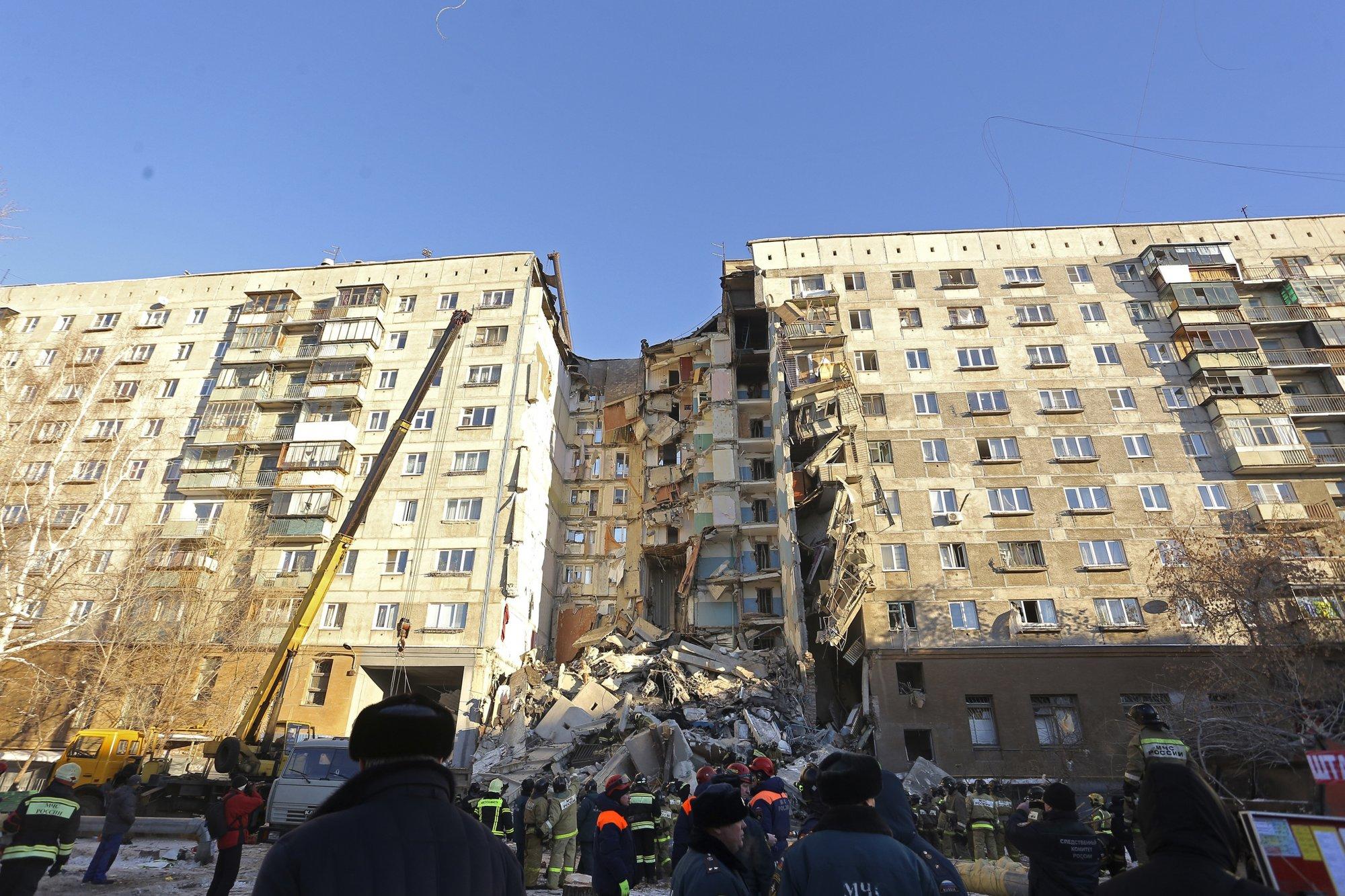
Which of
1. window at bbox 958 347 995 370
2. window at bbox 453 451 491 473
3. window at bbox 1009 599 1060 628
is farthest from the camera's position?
window at bbox 453 451 491 473

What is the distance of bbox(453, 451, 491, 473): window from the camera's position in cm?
3666

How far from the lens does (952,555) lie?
3000cm

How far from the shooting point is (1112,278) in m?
36.3

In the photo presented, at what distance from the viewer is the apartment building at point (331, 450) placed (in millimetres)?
32844

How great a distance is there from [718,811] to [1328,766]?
2.95 m

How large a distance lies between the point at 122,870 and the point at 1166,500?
35803mm

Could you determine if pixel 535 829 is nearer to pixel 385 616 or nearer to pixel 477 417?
pixel 385 616

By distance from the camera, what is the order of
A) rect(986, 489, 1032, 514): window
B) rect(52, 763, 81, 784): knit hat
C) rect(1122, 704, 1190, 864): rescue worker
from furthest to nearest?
rect(986, 489, 1032, 514): window
rect(52, 763, 81, 784): knit hat
rect(1122, 704, 1190, 864): rescue worker

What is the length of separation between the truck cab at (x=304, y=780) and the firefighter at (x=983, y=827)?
1322 centimetres

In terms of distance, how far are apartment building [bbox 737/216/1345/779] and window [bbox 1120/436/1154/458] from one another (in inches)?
4.1

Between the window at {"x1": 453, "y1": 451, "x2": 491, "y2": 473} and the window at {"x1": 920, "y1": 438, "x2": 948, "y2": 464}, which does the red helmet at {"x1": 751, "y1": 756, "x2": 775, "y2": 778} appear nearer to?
the window at {"x1": 920, "y1": 438, "x2": 948, "y2": 464}

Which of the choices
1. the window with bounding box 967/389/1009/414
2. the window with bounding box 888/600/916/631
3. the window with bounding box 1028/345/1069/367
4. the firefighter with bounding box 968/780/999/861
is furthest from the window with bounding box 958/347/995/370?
the firefighter with bounding box 968/780/999/861

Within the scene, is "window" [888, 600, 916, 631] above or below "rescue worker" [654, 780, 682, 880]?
above

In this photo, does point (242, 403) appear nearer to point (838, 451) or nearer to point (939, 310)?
point (838, 451)
